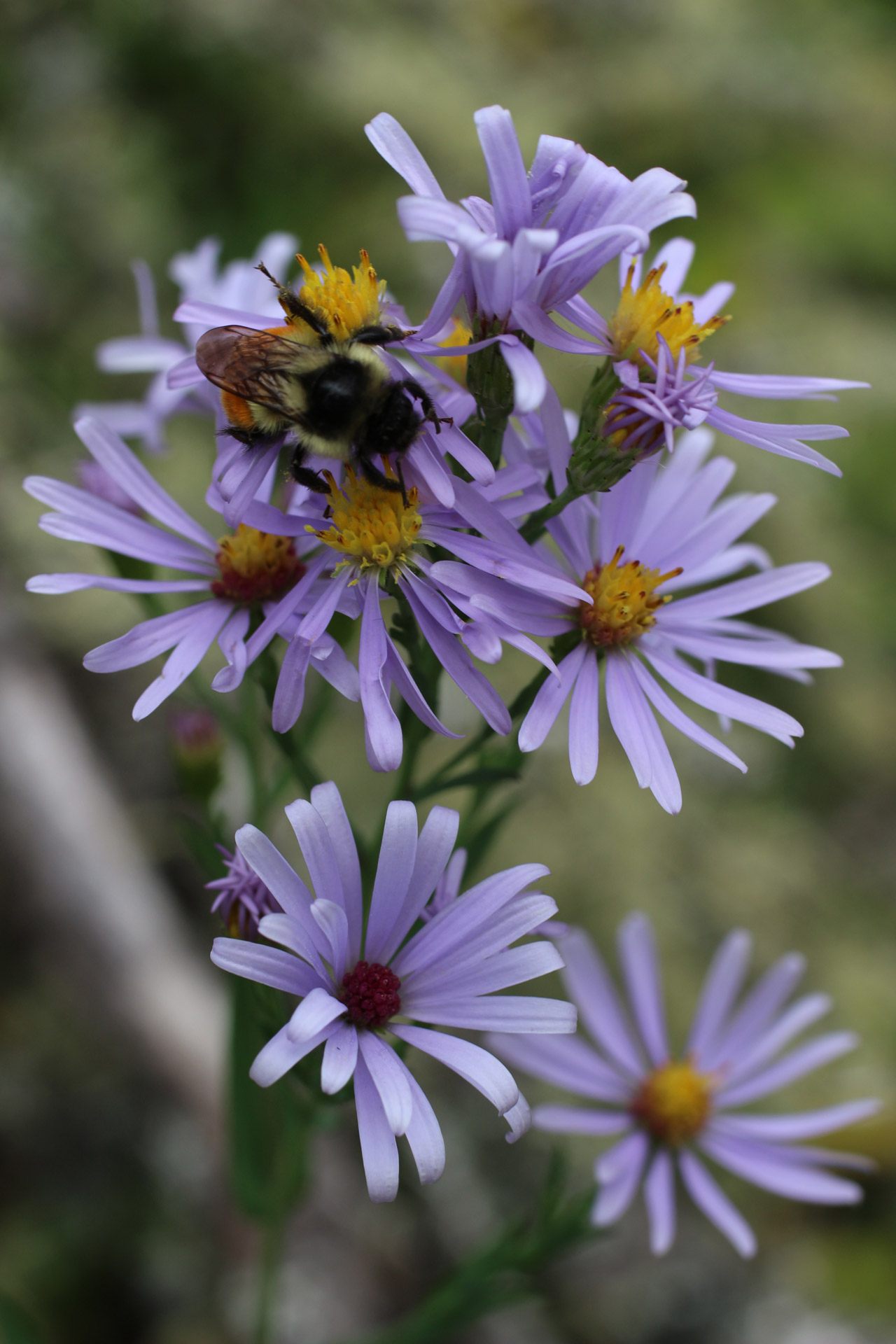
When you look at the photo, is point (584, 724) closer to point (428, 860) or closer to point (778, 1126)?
point (428, 860)

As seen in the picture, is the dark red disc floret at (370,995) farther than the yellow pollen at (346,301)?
No

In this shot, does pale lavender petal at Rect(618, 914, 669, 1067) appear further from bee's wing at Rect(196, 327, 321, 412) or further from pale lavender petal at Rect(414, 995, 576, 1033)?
bee's wing at Rect(196, 327, 321, 412)

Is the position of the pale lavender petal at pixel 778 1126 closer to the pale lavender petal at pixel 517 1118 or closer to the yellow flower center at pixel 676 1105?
the yellow flower center at pixel 676 1105

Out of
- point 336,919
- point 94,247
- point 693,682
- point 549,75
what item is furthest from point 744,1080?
point 549,75

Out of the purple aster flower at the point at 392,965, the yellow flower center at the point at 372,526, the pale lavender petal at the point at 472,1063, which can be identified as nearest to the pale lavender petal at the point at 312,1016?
the purple aster flower at the point at 392,965

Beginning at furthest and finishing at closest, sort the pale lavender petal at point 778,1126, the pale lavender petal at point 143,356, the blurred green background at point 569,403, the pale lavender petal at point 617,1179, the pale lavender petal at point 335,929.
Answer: the blurred green background at point 569,403 < the pale lavender petal at point 778,1126 < the pale lavender petal at point 143,356 < the pale lavender petal at point 617,1179 < the pale lavender petal at point 335,929

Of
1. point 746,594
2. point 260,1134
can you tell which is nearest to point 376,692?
point 746,594
